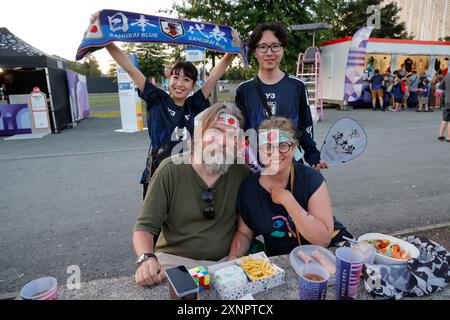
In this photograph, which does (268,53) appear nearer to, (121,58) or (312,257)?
(121,58)

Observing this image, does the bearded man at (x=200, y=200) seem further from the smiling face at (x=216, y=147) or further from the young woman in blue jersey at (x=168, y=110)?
the young woman in blue jersey at (x=168, y=110)

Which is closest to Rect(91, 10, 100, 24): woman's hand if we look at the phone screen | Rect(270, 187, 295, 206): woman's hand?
Rect(270, 187, 295, 206): woman's hand

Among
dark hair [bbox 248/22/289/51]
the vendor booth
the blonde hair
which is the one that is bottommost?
the blonde hair

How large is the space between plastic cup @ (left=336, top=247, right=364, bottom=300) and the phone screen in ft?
1.87

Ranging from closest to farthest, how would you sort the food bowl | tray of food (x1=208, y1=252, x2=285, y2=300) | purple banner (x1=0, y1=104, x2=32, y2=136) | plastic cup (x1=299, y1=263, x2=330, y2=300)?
plastic cup (x1=299, y1=263, x2=330, y2=300)
tray of food (x1=208, y1=252, x2=285, y2=300)
the food bowl
purple banner (x1=0, y1=104, x2=32, y2=136)

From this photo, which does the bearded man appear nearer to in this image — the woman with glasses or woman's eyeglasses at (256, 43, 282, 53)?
the woman with glasses

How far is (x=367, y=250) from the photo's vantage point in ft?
4.90

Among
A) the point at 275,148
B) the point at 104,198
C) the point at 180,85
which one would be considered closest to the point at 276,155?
the point at 275,148

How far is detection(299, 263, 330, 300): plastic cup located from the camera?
1.18m

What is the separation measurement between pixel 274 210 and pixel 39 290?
1.18 metres

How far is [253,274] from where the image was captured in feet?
4.45

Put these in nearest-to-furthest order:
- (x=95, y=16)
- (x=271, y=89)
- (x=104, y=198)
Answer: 1. (x=95, y=16)
2. (x=271, y=89)
3. (x=104, y=198)
